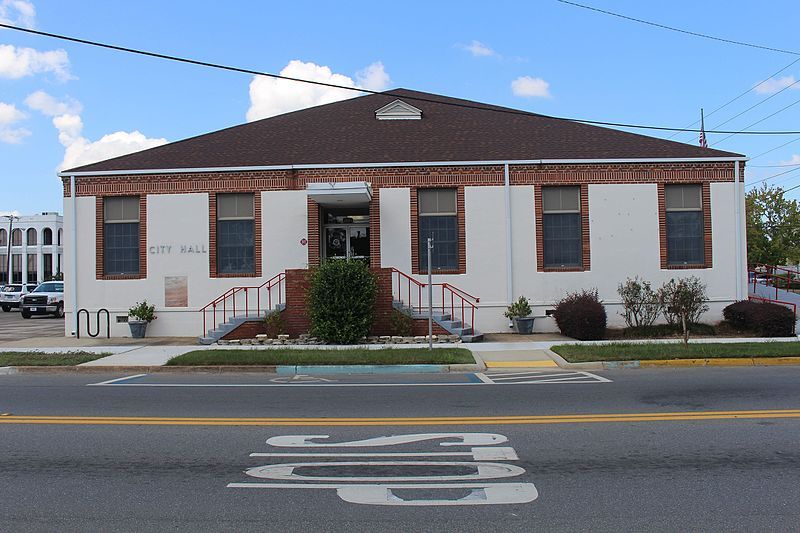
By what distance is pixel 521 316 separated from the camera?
19156 mm

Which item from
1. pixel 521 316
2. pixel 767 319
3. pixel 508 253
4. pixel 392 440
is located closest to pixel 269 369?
pixel 392 440

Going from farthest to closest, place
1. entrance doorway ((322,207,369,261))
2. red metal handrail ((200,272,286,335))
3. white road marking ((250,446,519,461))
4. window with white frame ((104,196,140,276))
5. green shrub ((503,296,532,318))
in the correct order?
entrance doorway ((322,207,369,261)), window with white frame ((104,196,140,276)), red metal handrail ((200,272,286,335)), green shrub ((503,296,532,318)), white road marking ((250,446,519,461))

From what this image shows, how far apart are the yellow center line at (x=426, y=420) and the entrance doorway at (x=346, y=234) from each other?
41.5 feet

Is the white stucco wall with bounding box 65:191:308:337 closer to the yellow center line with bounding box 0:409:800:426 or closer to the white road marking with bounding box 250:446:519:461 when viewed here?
the yellow center line with bounding box 0:409:800:426

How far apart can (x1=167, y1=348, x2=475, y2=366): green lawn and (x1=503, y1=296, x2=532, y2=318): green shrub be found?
493 cm

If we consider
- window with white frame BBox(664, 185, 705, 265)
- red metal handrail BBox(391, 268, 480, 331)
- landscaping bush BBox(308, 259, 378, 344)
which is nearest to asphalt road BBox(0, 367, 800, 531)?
landscaping bush BBox(308, 259, 378, 344)

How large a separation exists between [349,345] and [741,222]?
12.2 m

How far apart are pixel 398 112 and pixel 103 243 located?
1055 centimetres

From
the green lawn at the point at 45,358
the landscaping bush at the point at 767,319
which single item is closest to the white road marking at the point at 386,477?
the green lawn at the point at 45,358

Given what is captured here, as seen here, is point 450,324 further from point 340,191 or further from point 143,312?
point 143,312

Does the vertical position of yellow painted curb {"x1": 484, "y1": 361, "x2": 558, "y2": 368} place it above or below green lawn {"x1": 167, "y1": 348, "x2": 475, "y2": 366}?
below

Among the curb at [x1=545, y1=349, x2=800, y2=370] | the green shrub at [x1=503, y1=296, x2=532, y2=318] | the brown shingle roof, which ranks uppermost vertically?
the brown shingle roof

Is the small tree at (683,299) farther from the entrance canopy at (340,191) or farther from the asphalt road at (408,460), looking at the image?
the entrance canopy at (340,191)

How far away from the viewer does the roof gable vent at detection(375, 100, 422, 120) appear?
23.1m
